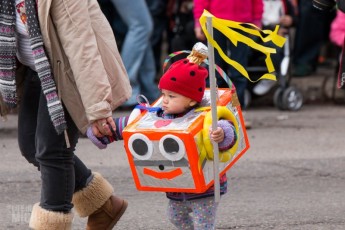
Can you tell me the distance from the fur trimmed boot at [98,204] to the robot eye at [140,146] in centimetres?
75

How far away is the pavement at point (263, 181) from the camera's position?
599cm

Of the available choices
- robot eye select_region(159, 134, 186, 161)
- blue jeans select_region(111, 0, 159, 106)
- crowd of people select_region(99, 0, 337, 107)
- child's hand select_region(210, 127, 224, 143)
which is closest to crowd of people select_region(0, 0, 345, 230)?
child's hand select_region(210, 127, 224, 143)

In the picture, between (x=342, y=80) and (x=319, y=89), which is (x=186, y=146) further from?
(x=319, y=89)

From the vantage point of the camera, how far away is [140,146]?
179 inches

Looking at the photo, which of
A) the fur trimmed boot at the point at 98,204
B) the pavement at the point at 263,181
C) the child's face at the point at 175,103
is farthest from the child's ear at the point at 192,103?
the pavement at the point at 263,181

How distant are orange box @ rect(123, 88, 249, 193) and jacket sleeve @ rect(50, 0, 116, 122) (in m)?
0.19

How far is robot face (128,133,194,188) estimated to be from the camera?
4.46 m

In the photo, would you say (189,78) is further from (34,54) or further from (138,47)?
(138,47)

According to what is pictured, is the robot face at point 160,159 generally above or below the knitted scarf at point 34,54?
below

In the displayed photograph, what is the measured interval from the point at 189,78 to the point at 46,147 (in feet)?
2.56

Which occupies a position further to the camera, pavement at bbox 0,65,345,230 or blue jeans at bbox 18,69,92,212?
pavement at bbox 0,65,345,230

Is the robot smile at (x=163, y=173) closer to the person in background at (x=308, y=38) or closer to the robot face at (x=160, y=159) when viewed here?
the robot face at (x=160, y=159)

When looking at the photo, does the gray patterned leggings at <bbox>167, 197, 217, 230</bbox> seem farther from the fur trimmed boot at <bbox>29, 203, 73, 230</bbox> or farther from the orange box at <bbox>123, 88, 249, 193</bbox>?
the fur trimmed boot at <bbox>29, 203, 73, 230</bbox>

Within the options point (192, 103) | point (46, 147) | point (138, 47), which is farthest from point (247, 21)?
point (46, 147)
